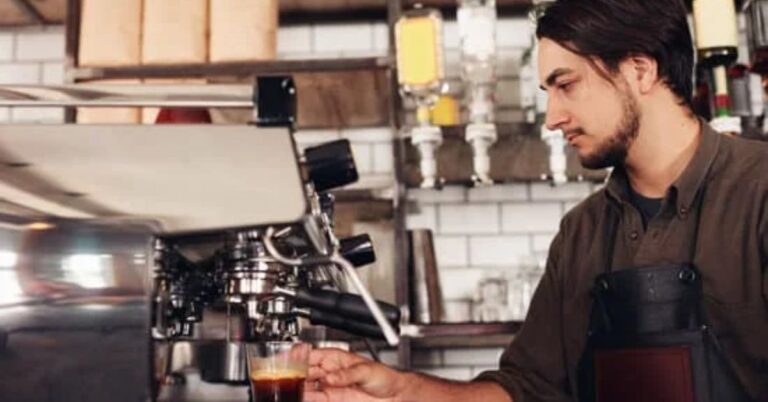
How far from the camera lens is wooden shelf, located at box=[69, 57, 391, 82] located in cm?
261

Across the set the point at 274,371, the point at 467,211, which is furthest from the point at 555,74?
the point at 467,211

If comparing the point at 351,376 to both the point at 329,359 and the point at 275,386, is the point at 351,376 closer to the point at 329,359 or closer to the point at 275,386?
the point at 329,359

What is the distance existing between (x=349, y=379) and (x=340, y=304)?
12.3 inches

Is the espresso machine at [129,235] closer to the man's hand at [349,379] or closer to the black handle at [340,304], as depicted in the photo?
the black handle at [340,304]

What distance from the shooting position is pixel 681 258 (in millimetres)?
1565

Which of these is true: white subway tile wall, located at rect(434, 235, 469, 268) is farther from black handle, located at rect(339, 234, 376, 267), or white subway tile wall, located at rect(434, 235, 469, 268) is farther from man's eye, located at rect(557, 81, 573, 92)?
black handle, located at rect(339, 234, 376, 267)

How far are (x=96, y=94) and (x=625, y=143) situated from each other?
94cm

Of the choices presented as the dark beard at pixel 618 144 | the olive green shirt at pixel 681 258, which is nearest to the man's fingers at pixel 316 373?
the olive green shirt at pixel 681 258

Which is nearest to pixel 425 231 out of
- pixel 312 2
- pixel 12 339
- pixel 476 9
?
pixel 476 9

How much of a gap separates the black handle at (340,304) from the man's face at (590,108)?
0.63 metres

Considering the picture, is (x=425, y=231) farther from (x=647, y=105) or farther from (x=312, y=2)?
(x=647, y=105)

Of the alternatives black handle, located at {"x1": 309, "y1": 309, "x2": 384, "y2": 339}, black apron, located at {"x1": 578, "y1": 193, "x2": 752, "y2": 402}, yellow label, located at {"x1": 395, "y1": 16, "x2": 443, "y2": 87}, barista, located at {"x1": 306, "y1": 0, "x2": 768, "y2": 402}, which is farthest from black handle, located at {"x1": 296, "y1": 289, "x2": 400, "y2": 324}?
yellow label, located at {"x1": 395, "y1": 16, "x2": 443, "y2": 87}

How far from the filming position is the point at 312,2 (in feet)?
9.95

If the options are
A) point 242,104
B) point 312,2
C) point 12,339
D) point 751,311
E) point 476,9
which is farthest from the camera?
point 312,2
